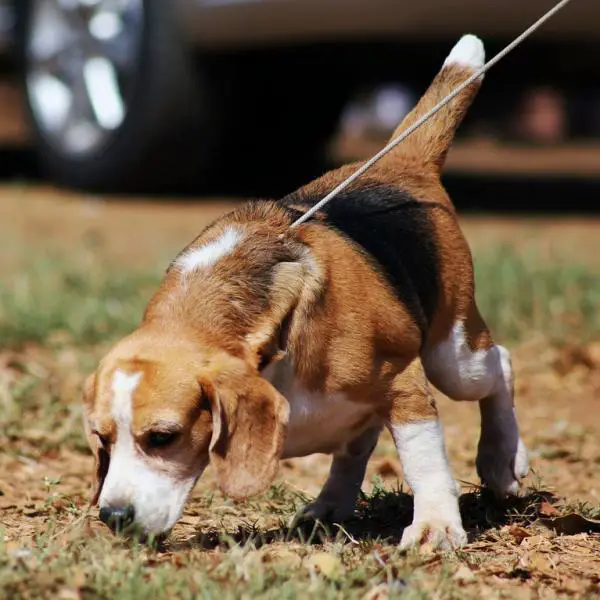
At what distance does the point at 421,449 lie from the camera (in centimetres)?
333

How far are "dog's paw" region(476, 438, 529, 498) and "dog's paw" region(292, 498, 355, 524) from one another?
1.34 feet

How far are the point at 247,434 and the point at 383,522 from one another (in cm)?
87

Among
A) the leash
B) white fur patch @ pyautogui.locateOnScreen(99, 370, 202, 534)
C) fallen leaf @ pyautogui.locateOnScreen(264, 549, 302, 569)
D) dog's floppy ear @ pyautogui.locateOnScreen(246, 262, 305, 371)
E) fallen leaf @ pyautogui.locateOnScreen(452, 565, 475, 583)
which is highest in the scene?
the leash

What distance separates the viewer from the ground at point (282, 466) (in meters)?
2.90

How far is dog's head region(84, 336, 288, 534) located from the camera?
9.58 ft

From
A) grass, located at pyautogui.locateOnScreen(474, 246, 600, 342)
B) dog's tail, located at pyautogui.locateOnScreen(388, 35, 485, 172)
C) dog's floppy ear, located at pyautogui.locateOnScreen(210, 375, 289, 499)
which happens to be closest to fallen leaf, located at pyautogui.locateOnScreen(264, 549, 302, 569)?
dog's floppy ear, located at pyautogui.locateOnScreen(210, 375, 289, 499)

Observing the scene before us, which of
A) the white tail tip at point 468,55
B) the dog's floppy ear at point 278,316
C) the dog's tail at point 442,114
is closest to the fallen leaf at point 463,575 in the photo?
the dog's floppy ear at point 278,316

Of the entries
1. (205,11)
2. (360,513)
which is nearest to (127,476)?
(360,513)

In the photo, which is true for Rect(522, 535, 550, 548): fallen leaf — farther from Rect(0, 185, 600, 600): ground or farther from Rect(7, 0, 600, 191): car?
Rect(7, 0, 600, 191): car

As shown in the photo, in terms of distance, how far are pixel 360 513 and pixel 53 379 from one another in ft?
5.99

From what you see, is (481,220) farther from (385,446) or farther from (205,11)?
(385,446)

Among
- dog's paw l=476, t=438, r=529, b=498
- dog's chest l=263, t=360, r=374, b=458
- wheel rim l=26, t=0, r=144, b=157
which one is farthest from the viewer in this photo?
wheel rim l=26, t=0, r=144, b=157

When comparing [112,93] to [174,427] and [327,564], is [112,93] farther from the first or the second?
[327,564]

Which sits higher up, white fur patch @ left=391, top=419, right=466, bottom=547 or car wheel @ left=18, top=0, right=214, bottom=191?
car wheel @ left=18, top=0, right=214, bottom=191
